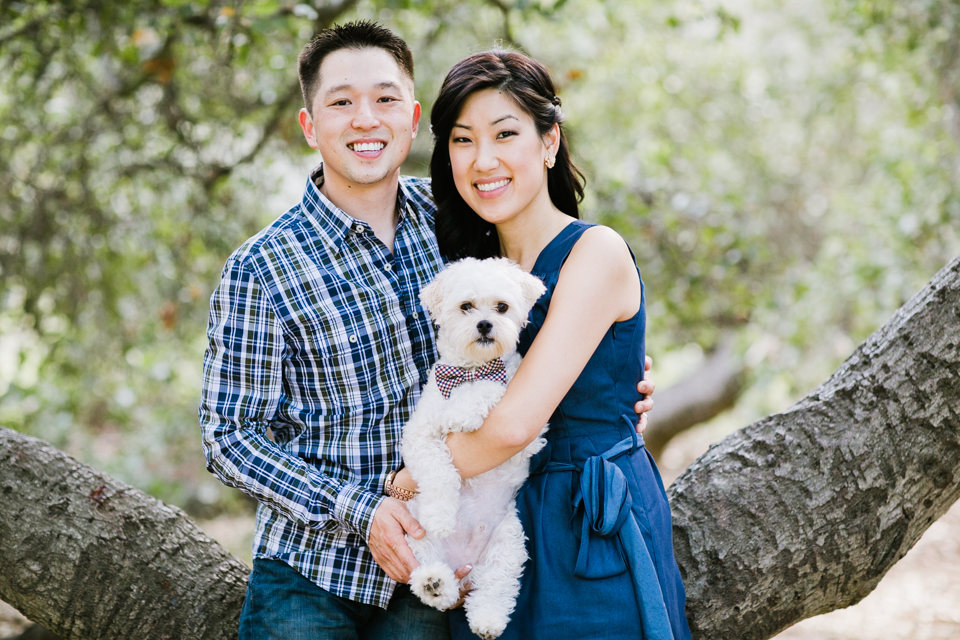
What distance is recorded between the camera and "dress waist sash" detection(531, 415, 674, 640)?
2090 millimetres

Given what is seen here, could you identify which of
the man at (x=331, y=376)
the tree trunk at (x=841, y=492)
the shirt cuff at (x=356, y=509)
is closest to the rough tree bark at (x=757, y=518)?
the tree trunk at (x=841, y=492)

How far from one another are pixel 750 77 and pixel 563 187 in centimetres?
889

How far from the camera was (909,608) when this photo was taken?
5.64 metres

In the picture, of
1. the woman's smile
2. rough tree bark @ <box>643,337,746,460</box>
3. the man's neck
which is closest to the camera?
the woman's smile

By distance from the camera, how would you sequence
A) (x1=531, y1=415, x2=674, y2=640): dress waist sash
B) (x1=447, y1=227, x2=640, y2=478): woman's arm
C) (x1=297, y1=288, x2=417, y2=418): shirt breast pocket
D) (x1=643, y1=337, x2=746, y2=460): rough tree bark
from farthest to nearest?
(x1=643, y1=337, x2=746, y2=460): rough tree bark < (x1=297, y1=288, x2=417, y2=418): shirt breast pocket < (x1=447, y1=227, x2=640, y2=478): woman's arm < (x1=531, y1=415, x2=674, y2=640): dress waist sash

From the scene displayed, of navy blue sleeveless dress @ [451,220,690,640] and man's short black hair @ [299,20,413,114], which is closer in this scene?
navy blue sleeveless dress @ [451,220,690,640]

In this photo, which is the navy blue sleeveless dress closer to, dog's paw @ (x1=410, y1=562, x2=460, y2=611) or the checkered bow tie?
dog's paw @ (x1=410, y1=562, x2=460, y2=611)

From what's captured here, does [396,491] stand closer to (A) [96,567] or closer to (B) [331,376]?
(B) [331,376]

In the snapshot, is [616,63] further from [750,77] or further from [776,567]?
[776,567]

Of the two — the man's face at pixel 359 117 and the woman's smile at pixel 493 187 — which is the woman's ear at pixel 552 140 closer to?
the woman's smile at pixel 493 187

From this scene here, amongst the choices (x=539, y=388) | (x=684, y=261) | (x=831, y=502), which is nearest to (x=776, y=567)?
(x=831, y=502)

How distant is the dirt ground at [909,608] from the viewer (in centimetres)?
533

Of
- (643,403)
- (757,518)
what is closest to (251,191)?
(643,403)

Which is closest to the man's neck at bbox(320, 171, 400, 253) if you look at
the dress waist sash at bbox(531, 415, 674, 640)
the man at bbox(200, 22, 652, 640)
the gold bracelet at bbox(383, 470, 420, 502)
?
the man at bbox(200, 22, 652, 640)
